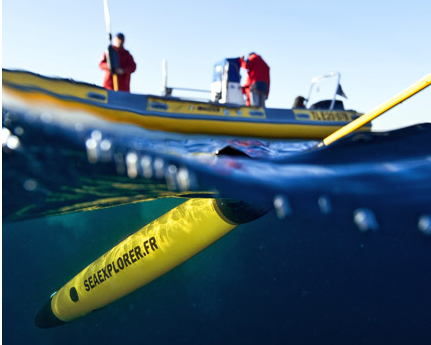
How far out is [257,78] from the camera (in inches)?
324

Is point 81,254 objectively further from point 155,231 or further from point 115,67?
point 115,67

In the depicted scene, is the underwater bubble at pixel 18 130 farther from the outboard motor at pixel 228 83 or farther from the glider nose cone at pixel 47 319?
the outboard motor at pixel 228 83

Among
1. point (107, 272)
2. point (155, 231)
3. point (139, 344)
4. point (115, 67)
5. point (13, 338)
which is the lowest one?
point (13, 338)

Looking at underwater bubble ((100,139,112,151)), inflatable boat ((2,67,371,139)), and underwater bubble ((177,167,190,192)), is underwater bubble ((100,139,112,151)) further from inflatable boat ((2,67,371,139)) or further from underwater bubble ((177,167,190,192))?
inflatable boat ((2,67,371,139))

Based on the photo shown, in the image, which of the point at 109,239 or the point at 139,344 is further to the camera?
the point at 109,239

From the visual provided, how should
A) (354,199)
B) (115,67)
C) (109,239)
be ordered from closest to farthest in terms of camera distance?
(354,199), (109,239), (115,67)

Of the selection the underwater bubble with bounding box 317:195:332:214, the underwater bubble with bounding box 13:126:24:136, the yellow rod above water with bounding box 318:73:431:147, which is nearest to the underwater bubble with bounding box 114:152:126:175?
the underwater bubble with bounding box 13:126:24:136

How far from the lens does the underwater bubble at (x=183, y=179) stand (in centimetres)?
220

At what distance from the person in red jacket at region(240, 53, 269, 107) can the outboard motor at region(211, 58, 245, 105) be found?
24 cm

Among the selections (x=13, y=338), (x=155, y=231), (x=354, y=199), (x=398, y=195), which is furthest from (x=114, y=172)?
(x=13, y=338)

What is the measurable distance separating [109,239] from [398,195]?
13.4ft

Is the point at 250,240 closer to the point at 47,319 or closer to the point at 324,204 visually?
the point at 47,319

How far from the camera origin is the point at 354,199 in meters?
1.87

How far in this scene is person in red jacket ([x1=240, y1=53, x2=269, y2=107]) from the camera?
8.23 m
